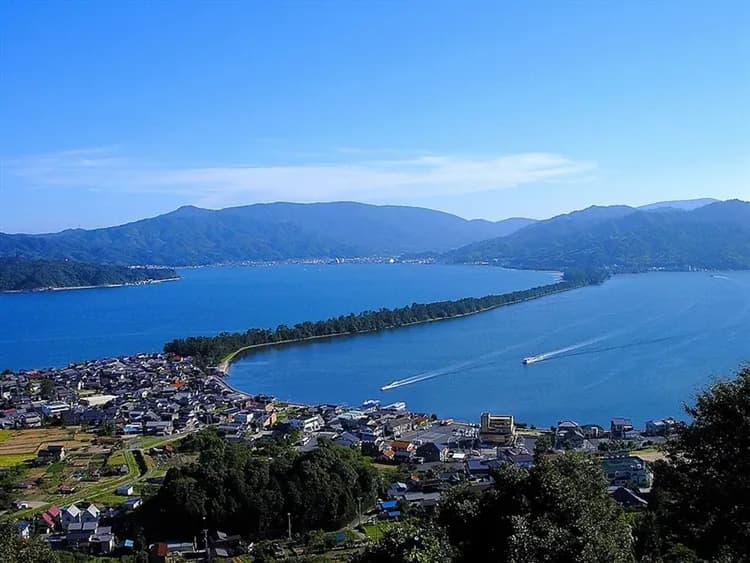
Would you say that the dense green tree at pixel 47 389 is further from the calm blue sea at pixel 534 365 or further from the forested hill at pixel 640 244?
the forested hill at pixel 640 244

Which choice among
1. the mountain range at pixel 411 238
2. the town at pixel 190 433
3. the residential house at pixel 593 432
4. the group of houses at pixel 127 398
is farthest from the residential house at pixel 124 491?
the mountain range at pixel 411 238

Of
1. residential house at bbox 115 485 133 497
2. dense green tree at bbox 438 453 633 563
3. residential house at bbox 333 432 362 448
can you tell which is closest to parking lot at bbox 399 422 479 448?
residential house at bbox 333 432 362 448

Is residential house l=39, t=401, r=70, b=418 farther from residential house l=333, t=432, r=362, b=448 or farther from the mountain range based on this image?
the mountain range

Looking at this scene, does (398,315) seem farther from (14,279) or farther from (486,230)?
(486,230)

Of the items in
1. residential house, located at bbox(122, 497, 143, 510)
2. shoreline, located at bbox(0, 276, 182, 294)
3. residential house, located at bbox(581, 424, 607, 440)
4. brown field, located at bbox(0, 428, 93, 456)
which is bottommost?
residential house, located at bbox(581, 424, 607, 440)

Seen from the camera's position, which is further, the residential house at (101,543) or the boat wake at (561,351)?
the boat wake at (561,351)

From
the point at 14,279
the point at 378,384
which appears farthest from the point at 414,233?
the point at 378,384

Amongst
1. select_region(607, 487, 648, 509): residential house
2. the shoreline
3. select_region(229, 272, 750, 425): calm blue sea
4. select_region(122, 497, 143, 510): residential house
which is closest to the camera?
select_region(607, 487, 648, 509): residential house
